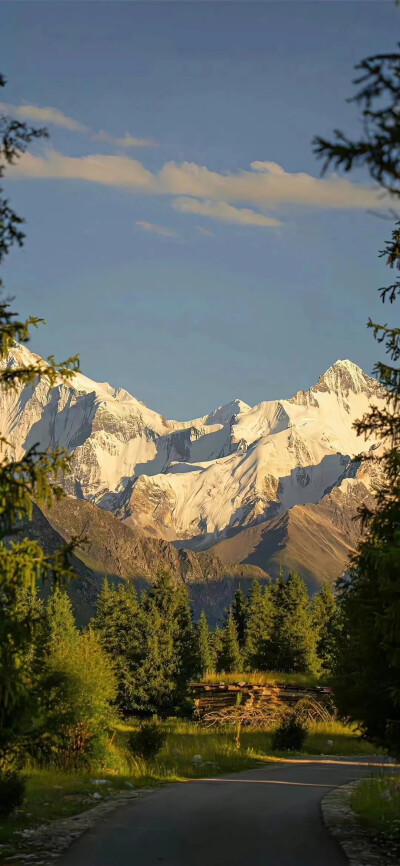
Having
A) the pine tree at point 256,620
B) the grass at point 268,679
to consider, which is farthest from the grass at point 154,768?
the pine tree at point 256,620

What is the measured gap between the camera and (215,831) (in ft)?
51.1

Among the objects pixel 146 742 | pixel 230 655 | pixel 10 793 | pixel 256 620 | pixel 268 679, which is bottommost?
pixel 146 742

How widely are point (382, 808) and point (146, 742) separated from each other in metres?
13.1

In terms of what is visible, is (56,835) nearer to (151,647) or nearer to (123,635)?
(151,647)

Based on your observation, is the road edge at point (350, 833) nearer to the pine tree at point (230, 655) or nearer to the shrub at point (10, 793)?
the shrub at point (10, 793)

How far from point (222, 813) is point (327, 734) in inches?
1250

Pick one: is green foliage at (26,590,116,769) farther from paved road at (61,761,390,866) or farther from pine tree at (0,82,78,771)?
pine tree at (0,82,78,771)

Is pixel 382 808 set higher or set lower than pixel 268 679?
lower

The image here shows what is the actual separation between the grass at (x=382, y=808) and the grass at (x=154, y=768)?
142 centimetres

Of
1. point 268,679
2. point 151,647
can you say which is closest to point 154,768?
point 268,679

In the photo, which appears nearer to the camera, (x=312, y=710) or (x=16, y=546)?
(x=16, y=546)

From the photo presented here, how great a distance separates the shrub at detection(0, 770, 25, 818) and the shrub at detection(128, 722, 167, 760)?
12316mm

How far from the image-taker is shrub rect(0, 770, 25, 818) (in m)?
16.8

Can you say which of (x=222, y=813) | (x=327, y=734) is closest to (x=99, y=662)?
(x=222, y=813)
